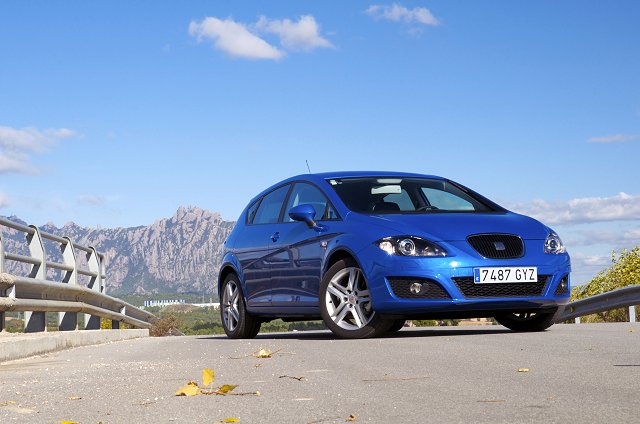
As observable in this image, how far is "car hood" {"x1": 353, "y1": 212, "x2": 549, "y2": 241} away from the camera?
9086 mm

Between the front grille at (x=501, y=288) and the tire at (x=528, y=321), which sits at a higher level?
the front grille at (x=501, y=288)

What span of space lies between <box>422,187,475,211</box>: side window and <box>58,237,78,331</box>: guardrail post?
446 cm

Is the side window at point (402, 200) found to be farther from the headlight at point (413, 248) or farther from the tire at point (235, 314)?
the tire at point (235, 314)

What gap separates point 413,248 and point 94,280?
7.25 metres

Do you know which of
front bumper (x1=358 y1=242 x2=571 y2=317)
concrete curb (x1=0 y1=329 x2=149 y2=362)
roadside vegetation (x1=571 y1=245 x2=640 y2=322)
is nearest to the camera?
concrete curb (x1=0 y1=329 x2=149 y2=362)

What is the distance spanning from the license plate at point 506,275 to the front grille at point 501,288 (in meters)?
0.04

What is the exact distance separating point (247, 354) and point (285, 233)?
96.9 inches

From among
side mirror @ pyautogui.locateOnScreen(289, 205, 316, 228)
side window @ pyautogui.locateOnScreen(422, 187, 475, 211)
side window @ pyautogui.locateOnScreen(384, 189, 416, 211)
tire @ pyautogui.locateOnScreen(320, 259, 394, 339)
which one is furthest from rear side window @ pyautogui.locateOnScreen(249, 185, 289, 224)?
tire @ pyautogui.locateOnScreen(320, 259, 394, 339)

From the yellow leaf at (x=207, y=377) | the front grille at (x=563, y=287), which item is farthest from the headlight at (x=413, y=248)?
the yellow leaf at (x=207, y=377)

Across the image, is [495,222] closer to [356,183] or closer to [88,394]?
[356,183]

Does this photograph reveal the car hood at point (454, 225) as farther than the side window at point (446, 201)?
No

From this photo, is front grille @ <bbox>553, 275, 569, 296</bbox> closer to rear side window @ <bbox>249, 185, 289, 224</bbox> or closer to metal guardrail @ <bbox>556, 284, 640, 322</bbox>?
rear side window @ <bbox>249, 185, 289, 224</bbox>

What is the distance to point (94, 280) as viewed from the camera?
1503cm

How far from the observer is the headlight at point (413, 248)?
901 centimetres
